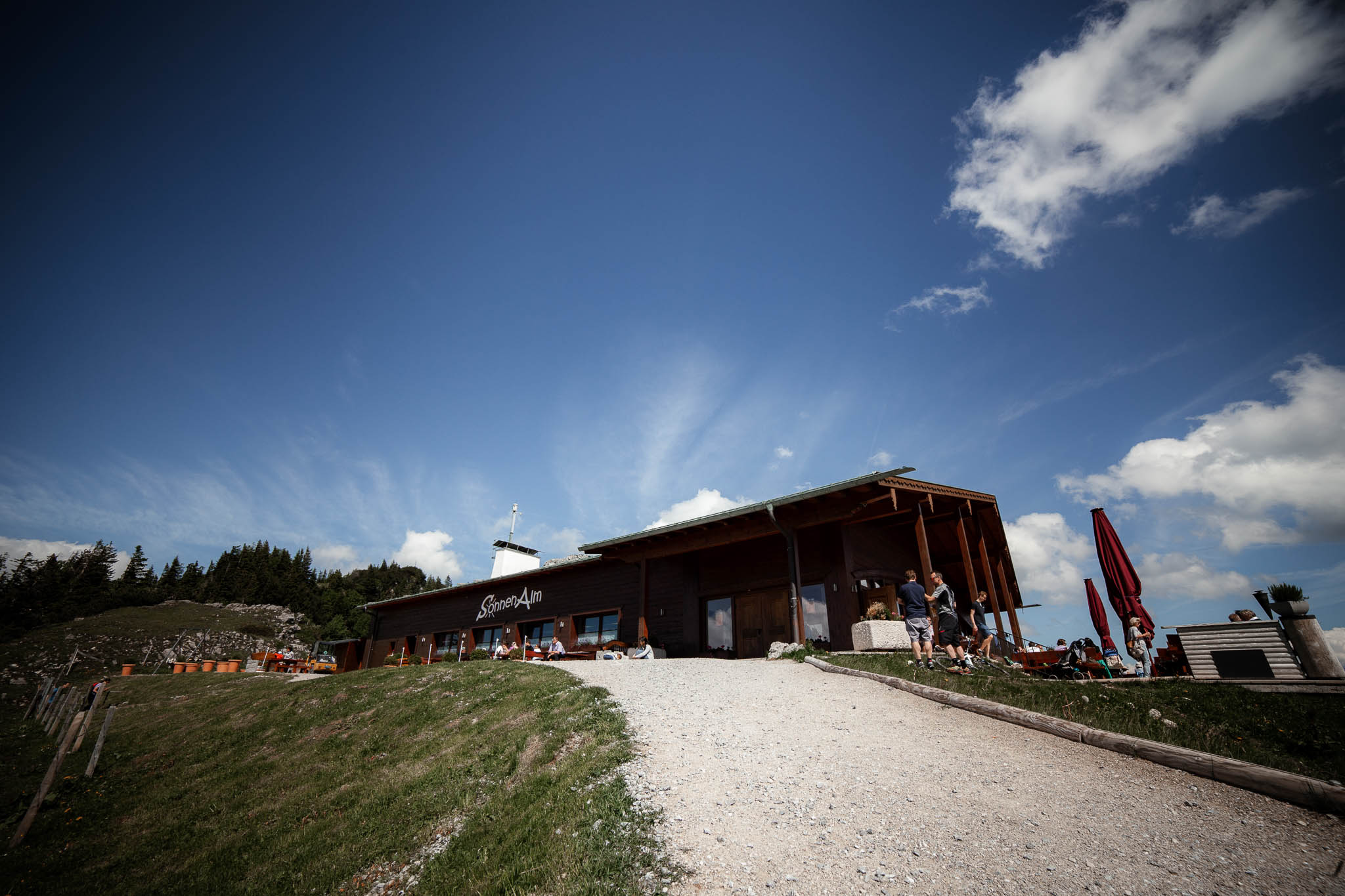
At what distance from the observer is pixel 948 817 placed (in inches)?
177

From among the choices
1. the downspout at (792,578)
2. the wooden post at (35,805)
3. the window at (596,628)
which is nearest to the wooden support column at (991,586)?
the downspout at (792,578)

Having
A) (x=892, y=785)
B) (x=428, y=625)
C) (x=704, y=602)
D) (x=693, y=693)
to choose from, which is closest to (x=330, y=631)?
(x=428, y=625)

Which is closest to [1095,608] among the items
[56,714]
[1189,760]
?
[1189,760]

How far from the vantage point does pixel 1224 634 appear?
9336 millimetres

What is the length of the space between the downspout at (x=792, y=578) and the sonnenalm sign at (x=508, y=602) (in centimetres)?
1189

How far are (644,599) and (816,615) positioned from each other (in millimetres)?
5263

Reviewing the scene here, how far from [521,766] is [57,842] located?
7.51 meters

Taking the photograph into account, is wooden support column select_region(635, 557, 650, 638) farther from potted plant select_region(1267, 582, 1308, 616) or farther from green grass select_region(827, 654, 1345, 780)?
potted plant select_region(1267, 582, 1308, 616)

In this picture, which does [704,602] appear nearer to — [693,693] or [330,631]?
[693,693]

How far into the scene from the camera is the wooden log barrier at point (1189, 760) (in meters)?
4.42

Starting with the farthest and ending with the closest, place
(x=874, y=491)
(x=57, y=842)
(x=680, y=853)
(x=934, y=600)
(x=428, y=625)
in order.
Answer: (x=428, y=625)
(x=874, y=491)
(x=934, y=600)
(x=57, y=842)
(x=680, y=853)

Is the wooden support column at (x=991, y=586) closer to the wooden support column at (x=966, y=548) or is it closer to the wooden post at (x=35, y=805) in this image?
the wooden support column at (x=966, y=548)

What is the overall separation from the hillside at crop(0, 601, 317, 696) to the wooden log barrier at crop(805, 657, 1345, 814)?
39.5 meters

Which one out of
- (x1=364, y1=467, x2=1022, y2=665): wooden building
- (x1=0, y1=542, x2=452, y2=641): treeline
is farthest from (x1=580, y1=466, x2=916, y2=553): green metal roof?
(x1=0, y1=542, x2=452, y2=641): treeline
